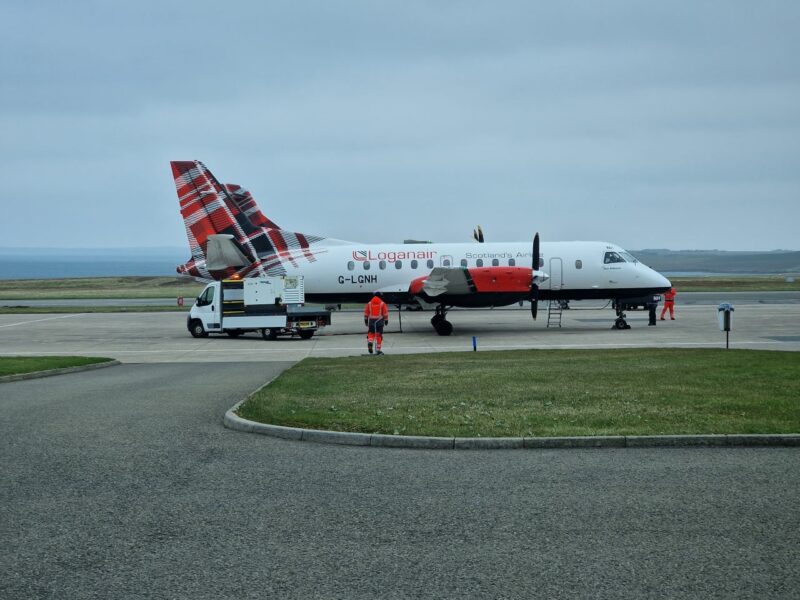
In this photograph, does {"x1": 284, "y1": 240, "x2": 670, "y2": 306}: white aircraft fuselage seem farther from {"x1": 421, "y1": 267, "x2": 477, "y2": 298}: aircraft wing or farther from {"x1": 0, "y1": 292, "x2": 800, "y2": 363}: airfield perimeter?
{"x1": 421, "y1": 267, "x2": 477, "y2": 298}: aircraft wing

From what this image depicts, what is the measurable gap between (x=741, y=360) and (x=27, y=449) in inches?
589

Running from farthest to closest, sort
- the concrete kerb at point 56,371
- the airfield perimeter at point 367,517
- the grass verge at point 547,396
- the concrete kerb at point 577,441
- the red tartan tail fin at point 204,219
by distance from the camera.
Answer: the red tartan tail fin at point 204,219 < the concrete kerb at point 56,371 < the grass verge at point 547,396 < the concrete kerb at point 577,441 < the airfield perimeter at point 367,517

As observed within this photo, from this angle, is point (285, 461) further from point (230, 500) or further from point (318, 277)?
point (318, 277)

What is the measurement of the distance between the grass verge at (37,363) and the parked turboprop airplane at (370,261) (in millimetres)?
12200

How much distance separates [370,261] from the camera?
35.7 m

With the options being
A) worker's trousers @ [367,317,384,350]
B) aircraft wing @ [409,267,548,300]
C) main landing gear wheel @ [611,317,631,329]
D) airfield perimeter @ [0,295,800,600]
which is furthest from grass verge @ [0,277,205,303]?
airfield perimeter @ [0,295,800,600]

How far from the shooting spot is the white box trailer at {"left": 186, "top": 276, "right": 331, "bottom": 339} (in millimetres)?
33062

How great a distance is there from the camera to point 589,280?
34.8 meters

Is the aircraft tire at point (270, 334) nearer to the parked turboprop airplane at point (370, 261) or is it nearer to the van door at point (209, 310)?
the van door at point (209, 310)

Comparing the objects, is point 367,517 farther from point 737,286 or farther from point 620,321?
point 737,286

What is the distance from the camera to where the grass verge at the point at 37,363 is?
2128 cm

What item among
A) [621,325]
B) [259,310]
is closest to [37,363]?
[259,310]

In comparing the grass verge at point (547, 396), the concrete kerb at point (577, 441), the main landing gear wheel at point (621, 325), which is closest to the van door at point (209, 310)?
the grass verge at point (547, 396)

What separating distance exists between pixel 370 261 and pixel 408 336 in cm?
428
